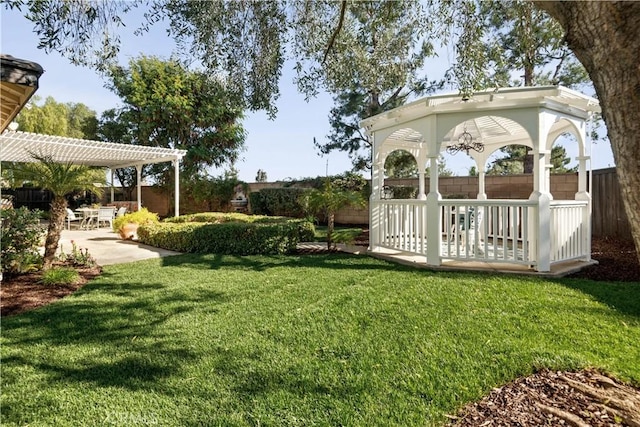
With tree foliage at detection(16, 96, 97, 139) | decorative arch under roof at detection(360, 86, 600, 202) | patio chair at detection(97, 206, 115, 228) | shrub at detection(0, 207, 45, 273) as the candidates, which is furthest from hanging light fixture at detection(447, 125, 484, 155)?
tree foliage at detection(16, 96, 97, 139)

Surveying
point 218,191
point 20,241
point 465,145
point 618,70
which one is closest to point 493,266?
point 465,145

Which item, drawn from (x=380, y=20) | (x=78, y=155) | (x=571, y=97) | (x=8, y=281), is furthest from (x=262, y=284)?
(x=78, y=155)

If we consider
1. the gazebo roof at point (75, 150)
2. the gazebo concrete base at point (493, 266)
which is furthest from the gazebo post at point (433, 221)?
the gazebo roof at point (75, 150)

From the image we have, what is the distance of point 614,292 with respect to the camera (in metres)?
4.63

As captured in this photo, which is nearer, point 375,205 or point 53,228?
point 53,228

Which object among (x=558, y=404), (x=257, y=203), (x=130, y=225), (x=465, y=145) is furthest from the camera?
(x=257, y=203)

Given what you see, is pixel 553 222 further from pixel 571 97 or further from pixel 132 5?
pixel 132 5

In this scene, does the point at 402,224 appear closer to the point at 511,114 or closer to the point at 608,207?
the point at 511,114

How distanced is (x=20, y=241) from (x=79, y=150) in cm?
720

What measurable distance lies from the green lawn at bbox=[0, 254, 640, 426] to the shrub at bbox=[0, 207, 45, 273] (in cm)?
180

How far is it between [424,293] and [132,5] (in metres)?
5.29

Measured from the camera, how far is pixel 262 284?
5.33 metres

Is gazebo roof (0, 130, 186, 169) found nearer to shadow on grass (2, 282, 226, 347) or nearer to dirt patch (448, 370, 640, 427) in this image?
shadow on grass (2, 282, 226, 347)

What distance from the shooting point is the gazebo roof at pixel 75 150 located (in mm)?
9914
